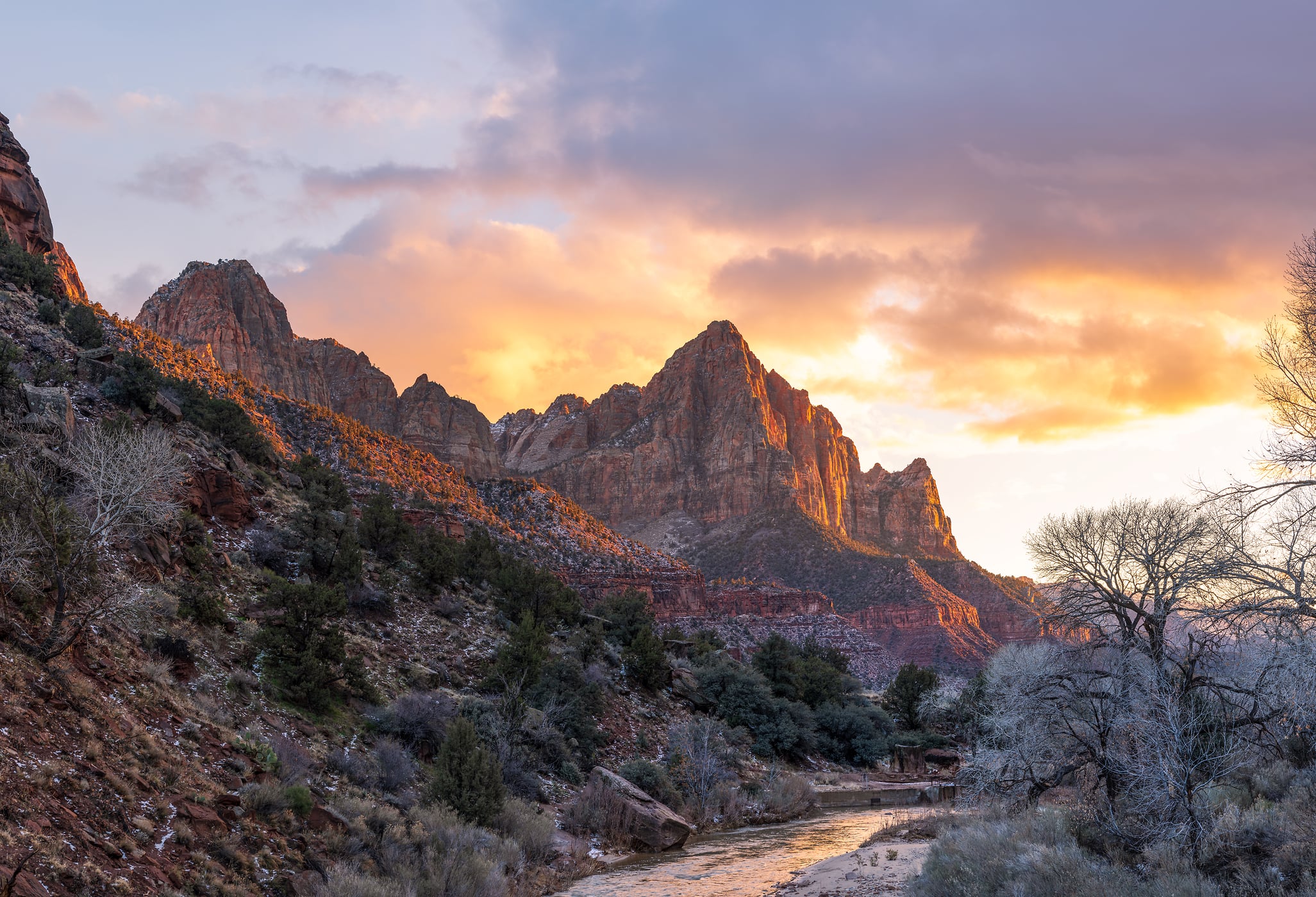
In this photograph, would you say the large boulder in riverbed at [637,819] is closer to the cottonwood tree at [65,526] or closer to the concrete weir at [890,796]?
the concrete weir at [890,796]

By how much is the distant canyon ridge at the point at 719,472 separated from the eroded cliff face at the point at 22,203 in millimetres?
42696

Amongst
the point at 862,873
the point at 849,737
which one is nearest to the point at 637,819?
the point at 862,873

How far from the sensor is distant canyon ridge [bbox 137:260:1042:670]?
102 m

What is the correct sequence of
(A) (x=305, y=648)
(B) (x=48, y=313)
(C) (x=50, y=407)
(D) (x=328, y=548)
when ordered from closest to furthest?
1. (C) (x=50, y=407)
2. (A) (x=305, y=648)
3. (D) (x=328, y=548)
4. (B) (x=48, y=313)

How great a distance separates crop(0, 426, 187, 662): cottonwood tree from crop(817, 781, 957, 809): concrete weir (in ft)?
98.2

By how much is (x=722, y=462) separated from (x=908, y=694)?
329 feet

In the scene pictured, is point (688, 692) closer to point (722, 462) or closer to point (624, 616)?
point (624, 616)

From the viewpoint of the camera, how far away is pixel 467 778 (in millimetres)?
18859

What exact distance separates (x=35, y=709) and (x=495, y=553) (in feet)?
104

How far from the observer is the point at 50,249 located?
43094 millimetres

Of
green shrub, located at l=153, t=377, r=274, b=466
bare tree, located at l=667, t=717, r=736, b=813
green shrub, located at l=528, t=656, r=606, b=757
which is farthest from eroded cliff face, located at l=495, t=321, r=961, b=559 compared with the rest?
green shrub, located at l=153, t=377, r=274, b=466

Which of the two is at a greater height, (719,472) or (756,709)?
(719,472)

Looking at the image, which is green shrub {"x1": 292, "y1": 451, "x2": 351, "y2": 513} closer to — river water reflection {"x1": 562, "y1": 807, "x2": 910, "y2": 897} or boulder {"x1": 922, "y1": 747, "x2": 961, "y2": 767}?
river water reflection {"x1": 562, "y1": 807, "x2": 910, "y2": 897}

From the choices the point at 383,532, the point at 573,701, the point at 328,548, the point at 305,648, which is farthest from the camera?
the point at 383,532
